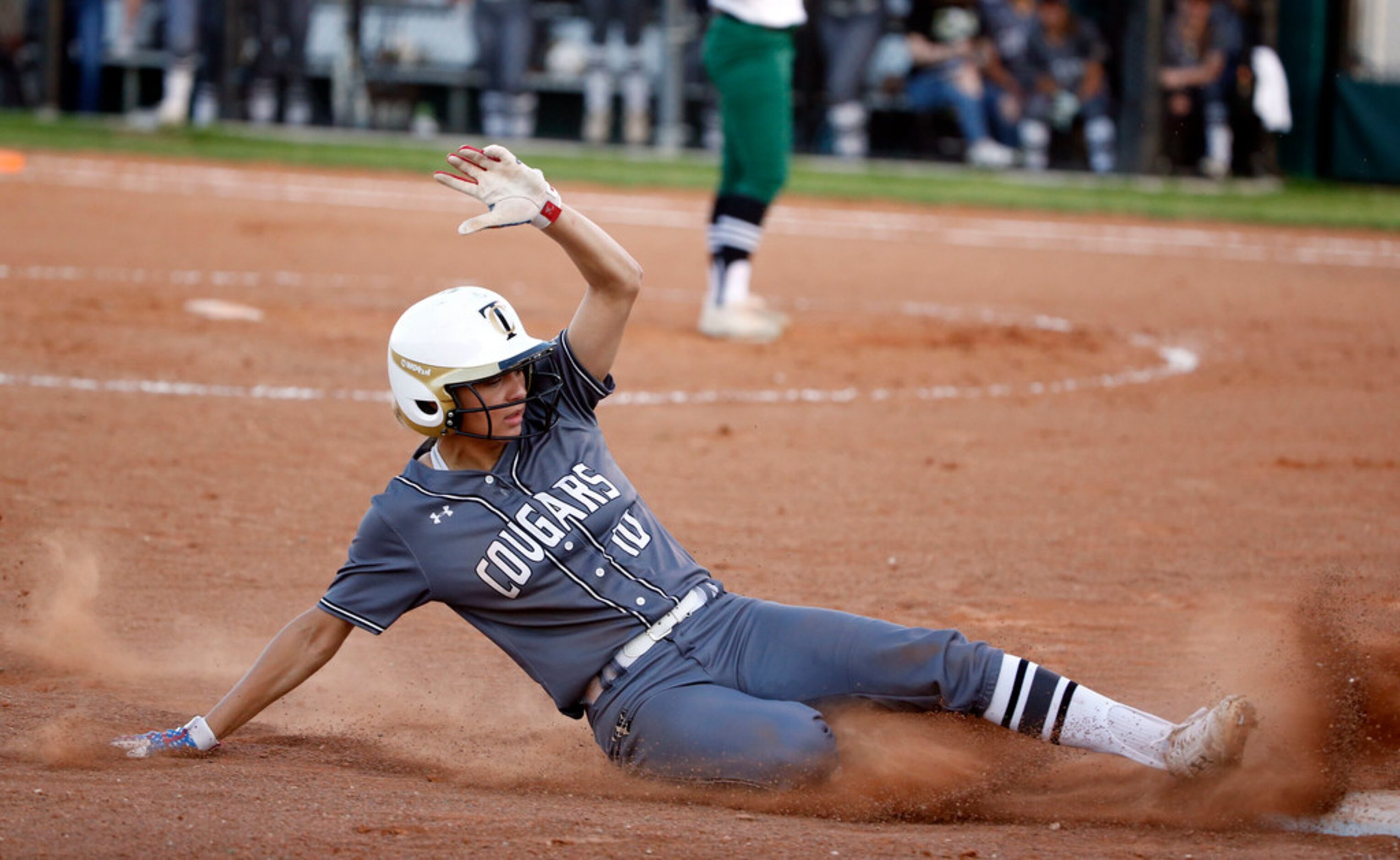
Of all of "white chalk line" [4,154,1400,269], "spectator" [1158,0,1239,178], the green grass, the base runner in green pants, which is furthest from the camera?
"spectator" [1158,0,1239,178]

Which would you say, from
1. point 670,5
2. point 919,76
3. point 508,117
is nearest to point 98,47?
point 508,117

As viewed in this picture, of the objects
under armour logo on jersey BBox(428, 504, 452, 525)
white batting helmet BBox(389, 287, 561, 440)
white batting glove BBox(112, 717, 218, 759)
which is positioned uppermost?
white batting helmet BBox(389, 287, 561, 440)

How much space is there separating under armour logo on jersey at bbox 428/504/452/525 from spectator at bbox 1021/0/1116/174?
16044 millimetres

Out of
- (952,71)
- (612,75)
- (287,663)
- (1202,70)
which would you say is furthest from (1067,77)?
(287,663)

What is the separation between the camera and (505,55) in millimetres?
19688

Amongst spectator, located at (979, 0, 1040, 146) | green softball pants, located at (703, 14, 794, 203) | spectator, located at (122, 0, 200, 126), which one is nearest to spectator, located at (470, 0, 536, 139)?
spectator, located at (122, 0, 200, 126)

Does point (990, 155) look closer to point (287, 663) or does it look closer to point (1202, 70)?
point (1202, 70)

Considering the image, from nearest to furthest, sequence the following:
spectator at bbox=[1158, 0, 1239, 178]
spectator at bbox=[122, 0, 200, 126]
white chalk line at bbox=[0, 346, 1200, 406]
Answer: white chalk line at bbox=[0, 346, 1200, 406] → spectator at bbox=[1158, 0, 1239, 178] → spectator at bbox=[122, 0, 200, 126]

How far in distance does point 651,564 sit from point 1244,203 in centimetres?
1496

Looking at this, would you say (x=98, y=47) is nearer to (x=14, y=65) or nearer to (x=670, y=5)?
(x=14, y=65)

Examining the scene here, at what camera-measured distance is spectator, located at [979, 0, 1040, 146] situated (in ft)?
62.1

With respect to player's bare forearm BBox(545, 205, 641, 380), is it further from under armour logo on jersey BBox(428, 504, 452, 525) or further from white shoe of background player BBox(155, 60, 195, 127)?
white shoe of background player BBox(155, 60, 195, 127)

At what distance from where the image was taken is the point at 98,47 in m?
20.5

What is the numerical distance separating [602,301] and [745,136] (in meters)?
5.64
